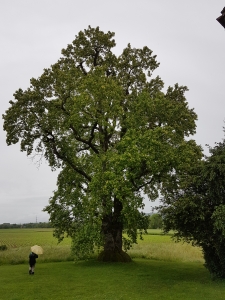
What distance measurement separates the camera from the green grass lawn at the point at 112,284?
55.2 feet

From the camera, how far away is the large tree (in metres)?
27.7

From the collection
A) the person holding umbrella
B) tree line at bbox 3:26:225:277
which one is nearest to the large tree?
tree line at bbox 3:26:225:277

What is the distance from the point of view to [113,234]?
31625mm

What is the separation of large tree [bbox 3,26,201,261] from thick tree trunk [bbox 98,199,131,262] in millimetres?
94

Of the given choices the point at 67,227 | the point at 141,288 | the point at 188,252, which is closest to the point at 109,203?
the point at 67,227

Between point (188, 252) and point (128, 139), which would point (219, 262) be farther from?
point (188, 252)

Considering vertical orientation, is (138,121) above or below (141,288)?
above

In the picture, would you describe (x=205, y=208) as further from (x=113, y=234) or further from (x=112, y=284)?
(x=113, y=234)

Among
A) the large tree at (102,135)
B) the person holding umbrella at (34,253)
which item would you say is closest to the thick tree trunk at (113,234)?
the large tree at (102,135)

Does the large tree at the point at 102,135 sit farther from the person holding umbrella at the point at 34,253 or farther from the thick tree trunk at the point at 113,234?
the person holding umbrella at the point at 34,253

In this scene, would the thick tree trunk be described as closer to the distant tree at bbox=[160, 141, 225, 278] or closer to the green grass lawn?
the green grass lawn

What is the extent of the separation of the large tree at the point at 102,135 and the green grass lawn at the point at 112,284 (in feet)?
11.8

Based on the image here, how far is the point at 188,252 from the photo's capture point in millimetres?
39500

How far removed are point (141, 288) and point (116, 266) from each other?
9.54 metres
